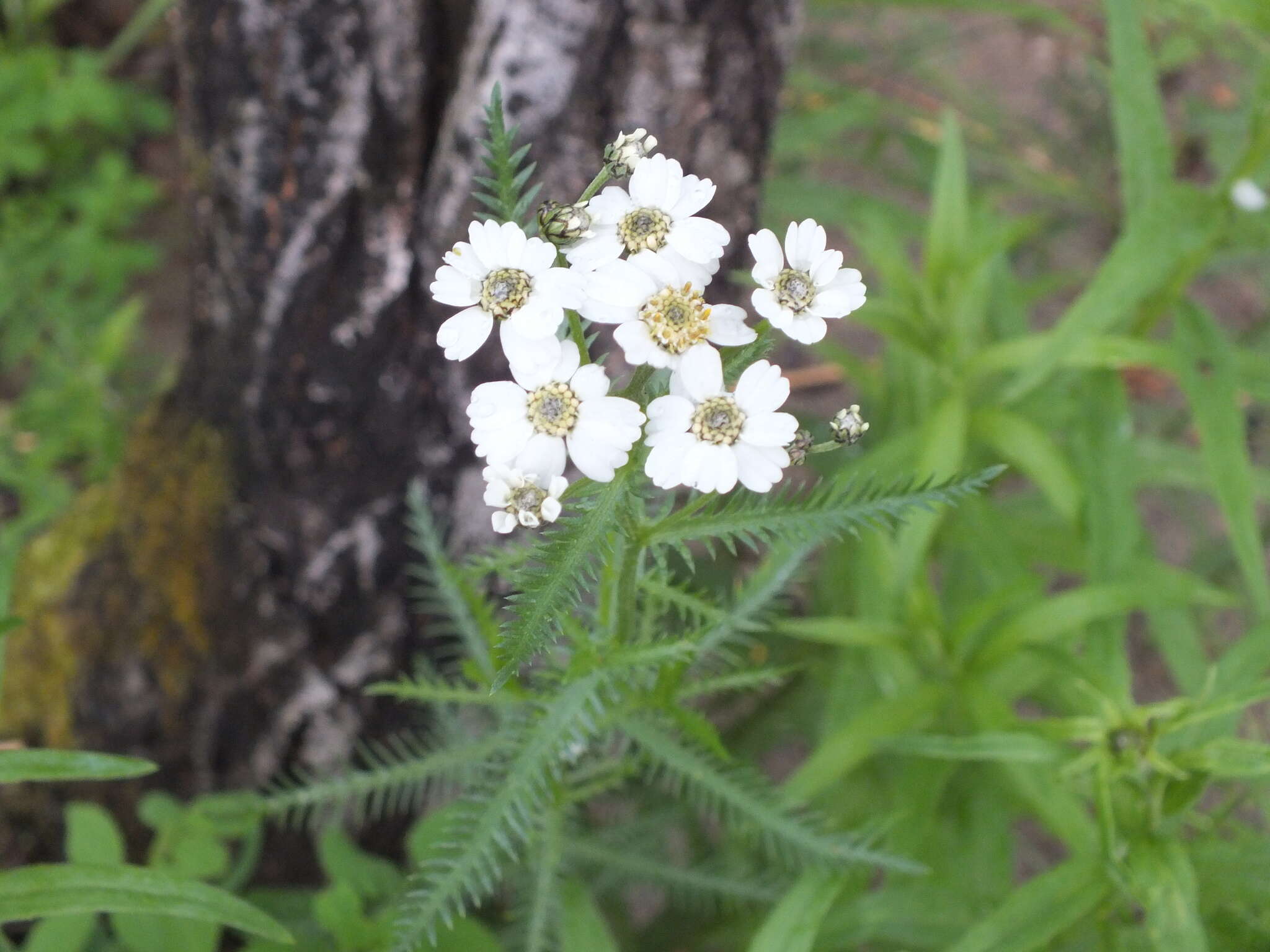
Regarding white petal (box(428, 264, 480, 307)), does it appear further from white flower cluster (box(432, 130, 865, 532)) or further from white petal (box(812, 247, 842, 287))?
white petal (box(812, 247, 842, 287))

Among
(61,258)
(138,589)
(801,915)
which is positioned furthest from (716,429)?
(61,258)

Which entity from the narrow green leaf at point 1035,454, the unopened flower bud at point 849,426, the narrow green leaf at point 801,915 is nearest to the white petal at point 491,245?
the unopened flower bud at point 849,426

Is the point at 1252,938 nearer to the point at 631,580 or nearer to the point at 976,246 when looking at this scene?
the point at 631,580

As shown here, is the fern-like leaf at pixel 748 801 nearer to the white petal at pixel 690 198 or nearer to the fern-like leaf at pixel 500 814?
the fern-like leaf at pixel 500 814

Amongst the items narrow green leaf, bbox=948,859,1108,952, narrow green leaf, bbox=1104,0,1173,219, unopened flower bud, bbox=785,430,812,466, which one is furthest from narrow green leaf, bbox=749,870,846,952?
narrow green leaf, bbox=1104,0,1173,219

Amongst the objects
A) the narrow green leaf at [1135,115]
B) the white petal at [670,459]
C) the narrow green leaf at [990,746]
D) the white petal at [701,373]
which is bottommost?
the narrow green leaf at [990,746]

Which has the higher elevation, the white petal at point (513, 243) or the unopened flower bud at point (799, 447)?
the white petal at point (513, 243)
